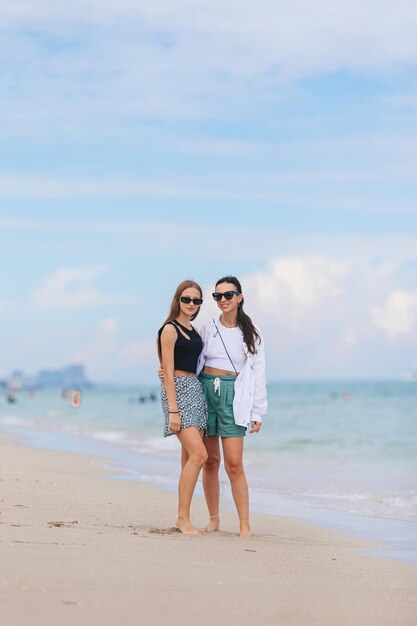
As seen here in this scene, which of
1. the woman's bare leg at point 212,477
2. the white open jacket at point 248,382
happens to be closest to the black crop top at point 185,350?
the white open jacket at point 248,382

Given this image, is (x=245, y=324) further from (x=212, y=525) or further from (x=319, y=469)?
(x=319, y=469)

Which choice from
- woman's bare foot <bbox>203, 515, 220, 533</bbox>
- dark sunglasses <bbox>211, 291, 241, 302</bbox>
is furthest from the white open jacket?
woman's bare foot <bbox>203, 515, 220, 533</bbox>

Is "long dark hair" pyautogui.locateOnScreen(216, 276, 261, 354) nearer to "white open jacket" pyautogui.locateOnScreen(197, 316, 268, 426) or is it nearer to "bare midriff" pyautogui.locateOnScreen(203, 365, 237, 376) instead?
"white open jacket" pyautogui.locateOnScreen(197, 316, 268, 426)

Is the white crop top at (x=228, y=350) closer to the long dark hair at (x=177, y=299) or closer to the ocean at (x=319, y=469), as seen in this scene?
the long dark hair at (x=177, y=299)

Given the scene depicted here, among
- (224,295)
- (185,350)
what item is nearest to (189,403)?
(185,350)

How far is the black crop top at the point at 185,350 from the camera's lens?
7.69m

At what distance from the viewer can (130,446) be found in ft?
81.4

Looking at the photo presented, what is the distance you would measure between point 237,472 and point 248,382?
2.47 feet

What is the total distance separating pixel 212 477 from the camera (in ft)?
26.6

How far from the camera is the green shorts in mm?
7781

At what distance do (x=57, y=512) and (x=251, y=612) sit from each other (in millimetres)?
4159

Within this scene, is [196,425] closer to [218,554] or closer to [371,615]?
[218,554]

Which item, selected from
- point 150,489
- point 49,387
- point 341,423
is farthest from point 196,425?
point 49,387

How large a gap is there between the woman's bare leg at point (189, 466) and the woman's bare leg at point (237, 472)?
0.22 meters
